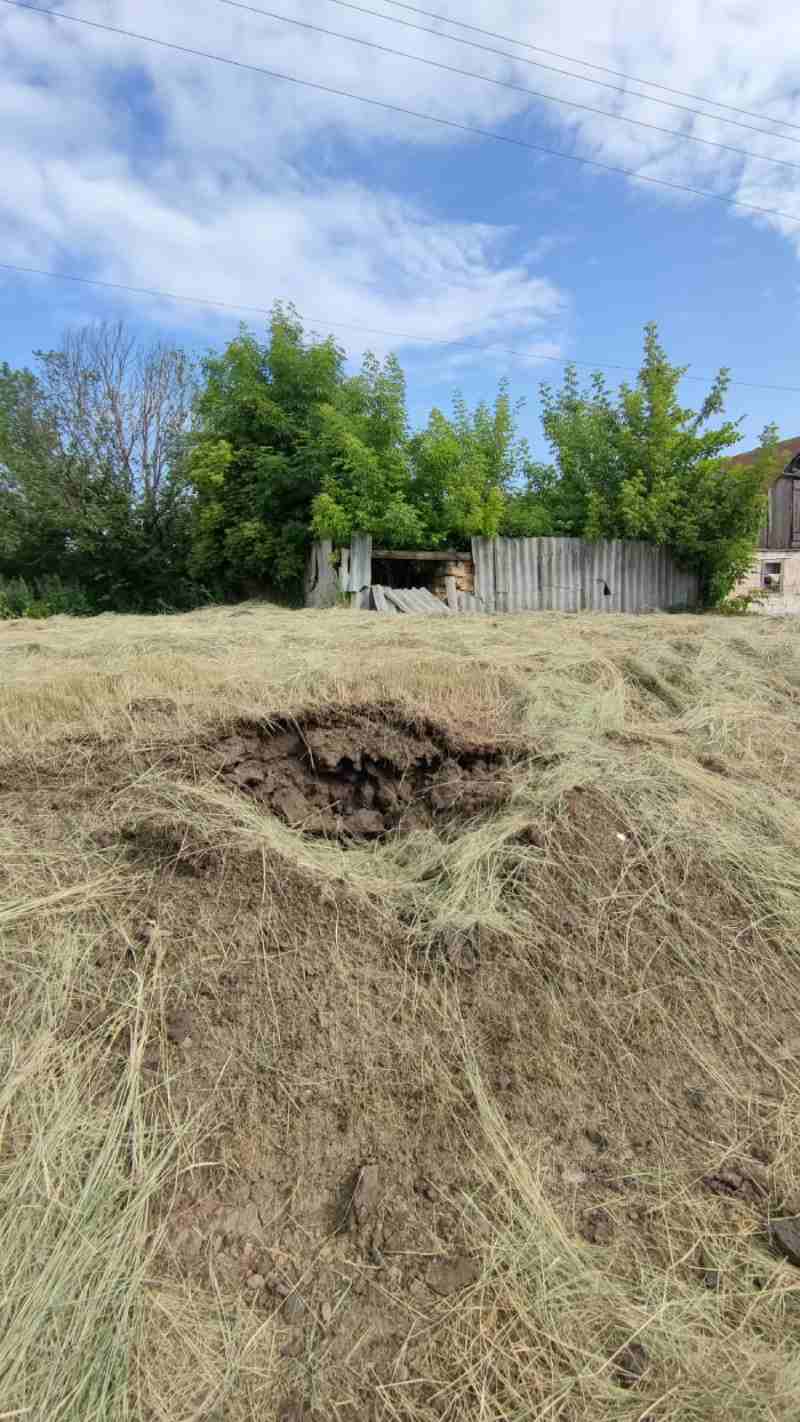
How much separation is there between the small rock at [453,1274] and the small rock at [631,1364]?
0.31 m

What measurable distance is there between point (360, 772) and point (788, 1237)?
1.94 m

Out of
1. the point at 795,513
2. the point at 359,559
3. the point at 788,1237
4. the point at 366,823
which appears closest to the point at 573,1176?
the point at 788,1237

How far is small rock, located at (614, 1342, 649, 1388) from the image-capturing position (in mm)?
1356

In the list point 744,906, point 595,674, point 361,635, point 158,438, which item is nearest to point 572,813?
point 744,906

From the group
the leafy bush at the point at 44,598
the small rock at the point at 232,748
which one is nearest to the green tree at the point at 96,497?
the leafy bush at the point at 44,598

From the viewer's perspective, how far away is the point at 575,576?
10.7 metres

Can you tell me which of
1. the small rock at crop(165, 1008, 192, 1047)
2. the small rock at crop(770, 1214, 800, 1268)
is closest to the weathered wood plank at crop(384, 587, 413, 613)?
the small rock at crop(165, 1008, 192, 1047)

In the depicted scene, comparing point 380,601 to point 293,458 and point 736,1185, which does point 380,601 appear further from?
point 736,1185

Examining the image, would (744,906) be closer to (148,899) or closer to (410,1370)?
(410,1370)

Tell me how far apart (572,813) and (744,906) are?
694mm

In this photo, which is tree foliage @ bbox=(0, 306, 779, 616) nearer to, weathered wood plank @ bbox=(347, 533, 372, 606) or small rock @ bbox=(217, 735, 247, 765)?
weathered wood plank @ bbox=(347, 533, 372, 606)

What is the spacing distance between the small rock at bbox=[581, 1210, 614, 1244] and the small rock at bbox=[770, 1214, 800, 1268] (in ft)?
1.25

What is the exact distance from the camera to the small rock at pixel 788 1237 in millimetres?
1568

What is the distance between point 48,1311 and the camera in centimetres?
143
